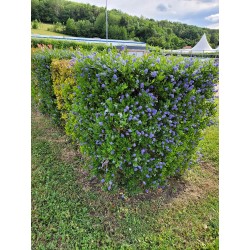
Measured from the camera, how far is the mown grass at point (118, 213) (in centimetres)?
200

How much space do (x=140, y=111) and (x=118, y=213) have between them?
1039 mm

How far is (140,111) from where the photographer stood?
6.59 feet

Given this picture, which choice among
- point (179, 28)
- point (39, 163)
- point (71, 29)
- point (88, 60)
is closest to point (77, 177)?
point (39, 163)

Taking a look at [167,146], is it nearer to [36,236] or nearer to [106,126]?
[106,126]

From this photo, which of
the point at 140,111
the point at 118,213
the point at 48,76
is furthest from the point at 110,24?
the point at 118,213

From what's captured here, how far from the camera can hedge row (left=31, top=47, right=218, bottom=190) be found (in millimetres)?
1984

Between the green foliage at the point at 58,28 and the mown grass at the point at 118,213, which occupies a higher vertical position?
the green foliage at the point at 58,28

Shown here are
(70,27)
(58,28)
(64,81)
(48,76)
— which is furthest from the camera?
(70,27)

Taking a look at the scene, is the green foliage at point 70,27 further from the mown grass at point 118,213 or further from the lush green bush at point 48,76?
the mown grass at point 118,213

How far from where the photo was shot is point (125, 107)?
197 cm

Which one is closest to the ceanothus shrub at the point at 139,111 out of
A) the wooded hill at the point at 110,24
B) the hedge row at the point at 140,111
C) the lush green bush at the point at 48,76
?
the hedge row at the point at 140,111

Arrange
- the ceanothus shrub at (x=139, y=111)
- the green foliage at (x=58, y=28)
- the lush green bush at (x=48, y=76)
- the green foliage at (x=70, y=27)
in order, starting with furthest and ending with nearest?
the green foliage at (x=70, y=27) → the green foliage at (x=58, y=28) → the lush green bush at (x=48, y=76) → the ceanothus shrub at (x=139, y=111)

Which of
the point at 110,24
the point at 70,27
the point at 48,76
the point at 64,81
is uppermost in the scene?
the point at 110,24

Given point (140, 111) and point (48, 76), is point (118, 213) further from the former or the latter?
point (48, 76)
